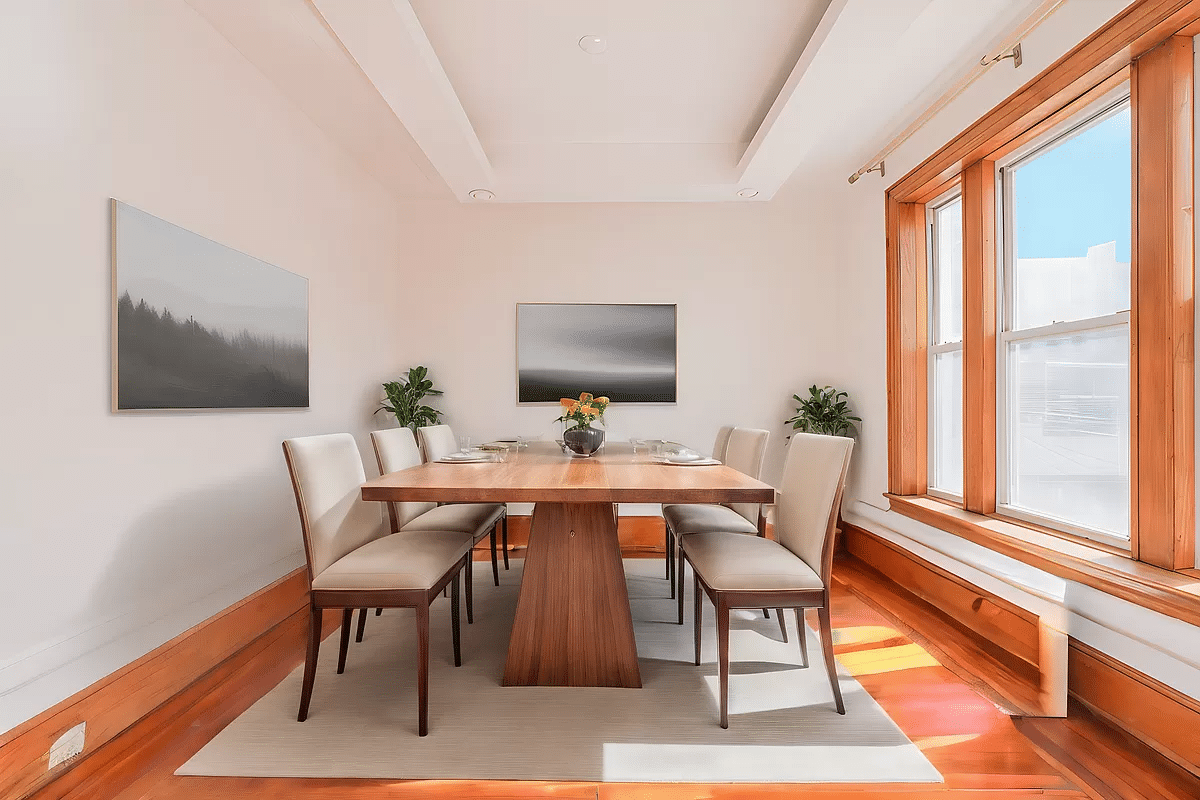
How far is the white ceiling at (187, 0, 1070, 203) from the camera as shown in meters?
2.60

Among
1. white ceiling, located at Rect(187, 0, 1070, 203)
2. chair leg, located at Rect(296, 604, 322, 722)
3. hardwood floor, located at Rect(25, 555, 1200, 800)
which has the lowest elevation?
hardwood floor, located at Rect(25, 555, 1200, 800)

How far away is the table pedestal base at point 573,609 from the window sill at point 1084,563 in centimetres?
167

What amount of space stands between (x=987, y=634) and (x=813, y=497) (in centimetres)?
124

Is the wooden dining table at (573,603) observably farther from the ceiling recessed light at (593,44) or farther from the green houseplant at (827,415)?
the green houseplant at (827,415)

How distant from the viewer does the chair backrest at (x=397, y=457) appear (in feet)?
9.77

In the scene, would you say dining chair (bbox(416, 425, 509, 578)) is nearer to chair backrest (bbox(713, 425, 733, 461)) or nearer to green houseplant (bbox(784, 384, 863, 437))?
chair backrest (bbox(713, 425, 733, 461))

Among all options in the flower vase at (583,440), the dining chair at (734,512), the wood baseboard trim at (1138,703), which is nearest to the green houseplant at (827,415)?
the dining chair at (734,512)

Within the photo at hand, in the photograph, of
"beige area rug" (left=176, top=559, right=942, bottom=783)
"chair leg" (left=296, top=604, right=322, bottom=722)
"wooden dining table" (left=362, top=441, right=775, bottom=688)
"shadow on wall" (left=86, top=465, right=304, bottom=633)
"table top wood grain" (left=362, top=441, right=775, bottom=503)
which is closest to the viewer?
"beige area rug" (left=176, top=559, right=942, bottom=783)

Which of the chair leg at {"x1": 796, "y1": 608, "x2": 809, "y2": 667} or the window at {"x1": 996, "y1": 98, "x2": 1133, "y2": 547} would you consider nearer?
the window at {"x1": 996, "y1": 98, "x2": 1133, "y2": 547}

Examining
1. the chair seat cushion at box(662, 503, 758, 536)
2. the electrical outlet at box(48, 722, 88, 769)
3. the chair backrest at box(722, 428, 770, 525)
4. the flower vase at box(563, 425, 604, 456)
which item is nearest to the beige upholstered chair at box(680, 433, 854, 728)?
the chair seat cushion at box(662, 503, 758, 536)

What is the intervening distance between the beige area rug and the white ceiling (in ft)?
8.48

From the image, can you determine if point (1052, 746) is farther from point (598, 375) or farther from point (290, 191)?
point (290, 191)

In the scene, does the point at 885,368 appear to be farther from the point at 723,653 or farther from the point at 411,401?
the point at 411,401

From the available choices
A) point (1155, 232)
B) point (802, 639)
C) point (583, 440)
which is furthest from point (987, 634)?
point (583, 440)
